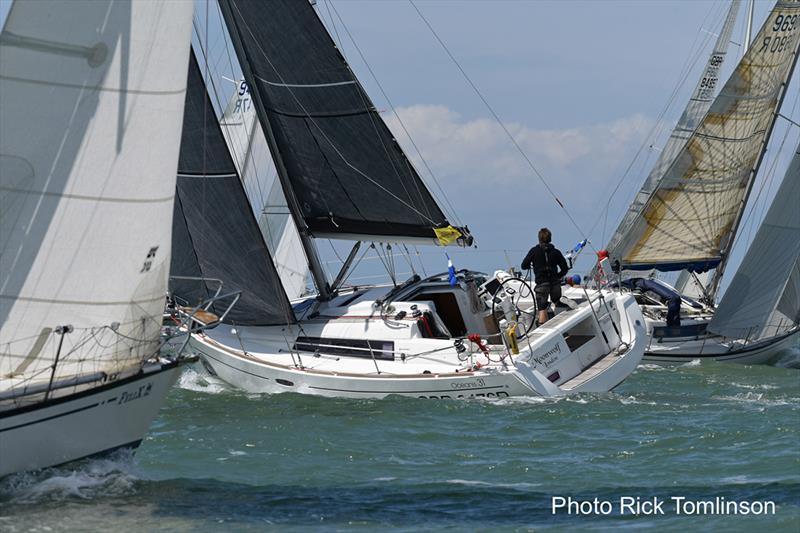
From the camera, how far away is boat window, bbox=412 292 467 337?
69.1 feet

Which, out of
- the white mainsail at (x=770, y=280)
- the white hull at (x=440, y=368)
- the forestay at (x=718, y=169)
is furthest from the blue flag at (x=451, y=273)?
the forestay at (x=718, y=169)

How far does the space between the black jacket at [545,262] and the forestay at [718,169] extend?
11.8m

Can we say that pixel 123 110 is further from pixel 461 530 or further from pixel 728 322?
pixel 728 322

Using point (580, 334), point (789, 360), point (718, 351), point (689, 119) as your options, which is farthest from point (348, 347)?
point (689, 119)

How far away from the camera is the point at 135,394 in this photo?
1295cm

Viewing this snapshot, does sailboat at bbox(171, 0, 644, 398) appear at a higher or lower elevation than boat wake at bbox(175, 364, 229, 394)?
higher

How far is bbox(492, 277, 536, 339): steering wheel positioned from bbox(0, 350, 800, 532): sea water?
1.72m

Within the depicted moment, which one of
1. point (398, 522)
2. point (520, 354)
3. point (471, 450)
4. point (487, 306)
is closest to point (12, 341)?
point (398, 522)

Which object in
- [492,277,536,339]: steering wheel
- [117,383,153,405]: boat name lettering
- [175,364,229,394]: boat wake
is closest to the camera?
[117,383,153,405]: boat name lettering

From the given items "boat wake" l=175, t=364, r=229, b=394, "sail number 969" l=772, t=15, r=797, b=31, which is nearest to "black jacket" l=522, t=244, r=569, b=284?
"boat wake" l=175, t=364, r=229, b=394

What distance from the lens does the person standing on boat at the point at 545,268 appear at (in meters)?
20.8

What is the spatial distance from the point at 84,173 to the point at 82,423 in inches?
94.4

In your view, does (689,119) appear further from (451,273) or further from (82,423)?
(82,423)

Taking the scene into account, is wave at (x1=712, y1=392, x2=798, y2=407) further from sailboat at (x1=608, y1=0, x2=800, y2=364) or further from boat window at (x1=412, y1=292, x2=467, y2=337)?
sailboat at (x1=608, y1=0, x2=800, y2=364)
